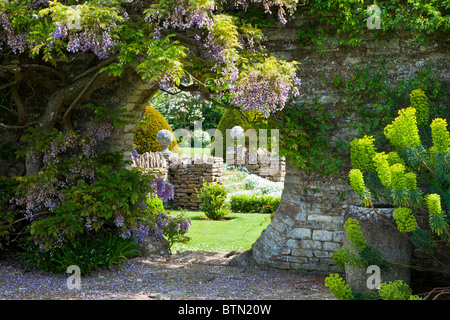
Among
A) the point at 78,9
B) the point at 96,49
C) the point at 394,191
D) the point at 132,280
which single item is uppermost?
the point at 78,9

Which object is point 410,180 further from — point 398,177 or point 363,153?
point 363,153

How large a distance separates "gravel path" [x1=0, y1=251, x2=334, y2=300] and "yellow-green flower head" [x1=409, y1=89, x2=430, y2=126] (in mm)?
1901

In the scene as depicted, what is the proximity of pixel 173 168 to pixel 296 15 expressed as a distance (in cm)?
673

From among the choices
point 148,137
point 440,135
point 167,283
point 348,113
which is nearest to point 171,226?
point 167,283

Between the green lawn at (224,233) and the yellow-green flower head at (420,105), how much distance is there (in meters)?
2.42

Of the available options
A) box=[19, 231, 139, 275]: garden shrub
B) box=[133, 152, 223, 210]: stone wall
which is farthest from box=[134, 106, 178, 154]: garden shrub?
box=[19, 231, 139, 275]: garden shrub

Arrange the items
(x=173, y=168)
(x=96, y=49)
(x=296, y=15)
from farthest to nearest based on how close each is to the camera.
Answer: (x=173, y=168)
(x=296, y=15)
(x=96, y=49)

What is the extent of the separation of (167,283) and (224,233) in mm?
3706

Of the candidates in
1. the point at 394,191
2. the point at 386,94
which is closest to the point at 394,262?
the point at 394,191

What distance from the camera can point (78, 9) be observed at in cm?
453

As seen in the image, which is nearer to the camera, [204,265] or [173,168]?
[204,265]

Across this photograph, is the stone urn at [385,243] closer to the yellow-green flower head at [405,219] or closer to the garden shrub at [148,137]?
the yellow-green flower head at [405,219]

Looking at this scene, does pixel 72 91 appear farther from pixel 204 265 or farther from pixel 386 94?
pixel 386 94

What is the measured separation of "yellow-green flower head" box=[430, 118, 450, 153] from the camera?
12.6ft
